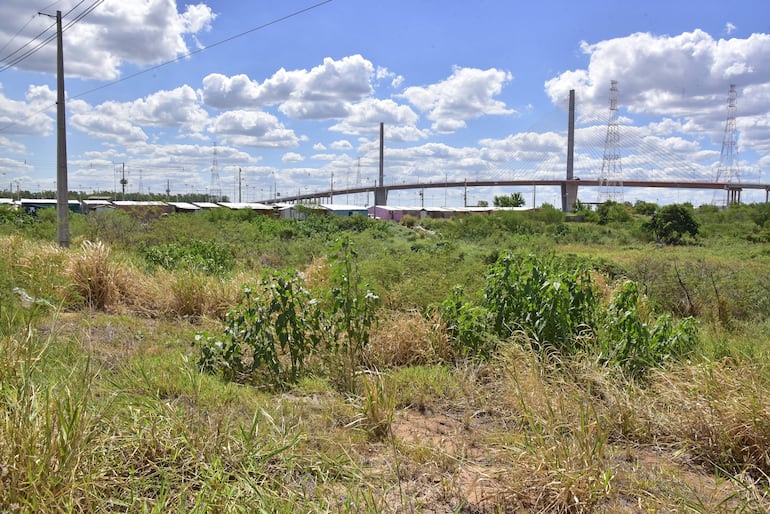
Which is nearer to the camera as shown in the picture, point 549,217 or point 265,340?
point 265,340

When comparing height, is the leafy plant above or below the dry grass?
above

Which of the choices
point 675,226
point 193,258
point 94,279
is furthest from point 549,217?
point 94,279

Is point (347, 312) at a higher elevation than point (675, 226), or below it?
below

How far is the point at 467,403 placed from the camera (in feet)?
18.2

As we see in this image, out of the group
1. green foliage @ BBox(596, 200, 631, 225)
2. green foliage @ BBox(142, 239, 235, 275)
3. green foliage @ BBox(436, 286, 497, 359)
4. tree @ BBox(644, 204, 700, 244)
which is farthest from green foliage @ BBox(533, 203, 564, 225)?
green foliage @ BBox(436, 286, 497, 359)

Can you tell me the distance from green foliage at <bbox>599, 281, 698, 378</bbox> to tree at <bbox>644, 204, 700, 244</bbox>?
33.4 meters

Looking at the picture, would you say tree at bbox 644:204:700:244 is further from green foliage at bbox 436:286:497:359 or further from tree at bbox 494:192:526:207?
tree at bbox 494:192:526:207

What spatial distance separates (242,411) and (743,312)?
31.7 ft

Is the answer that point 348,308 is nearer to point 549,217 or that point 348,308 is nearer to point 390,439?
point 390,439

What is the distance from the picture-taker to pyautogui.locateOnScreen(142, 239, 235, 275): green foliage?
12875mm

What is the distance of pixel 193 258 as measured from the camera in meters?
13.5

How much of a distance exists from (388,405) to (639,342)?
104 inches

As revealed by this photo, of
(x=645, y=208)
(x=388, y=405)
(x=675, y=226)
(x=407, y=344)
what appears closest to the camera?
(x=388, y=405)

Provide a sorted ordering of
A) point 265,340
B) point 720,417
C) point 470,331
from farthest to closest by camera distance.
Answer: point 470,331 → point 265,340 → point 720,417
